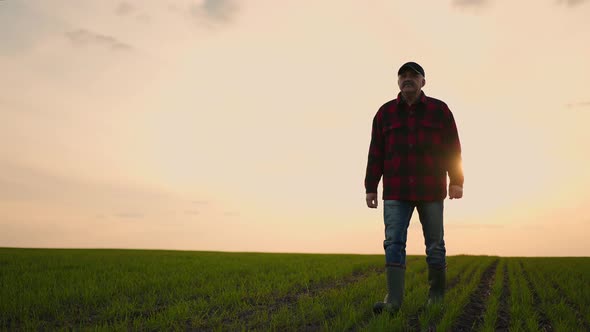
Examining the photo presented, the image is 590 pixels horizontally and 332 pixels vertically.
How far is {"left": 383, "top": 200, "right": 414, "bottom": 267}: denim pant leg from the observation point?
5.48 meters

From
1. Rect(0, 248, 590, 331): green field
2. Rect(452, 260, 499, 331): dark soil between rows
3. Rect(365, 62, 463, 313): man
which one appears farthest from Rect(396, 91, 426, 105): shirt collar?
Rect(452, 260, 499, 331): dark soil between rows

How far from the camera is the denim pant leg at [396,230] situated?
548cm

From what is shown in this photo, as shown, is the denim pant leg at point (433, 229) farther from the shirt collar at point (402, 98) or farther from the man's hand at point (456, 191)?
the shirt collar at point (402, 98)

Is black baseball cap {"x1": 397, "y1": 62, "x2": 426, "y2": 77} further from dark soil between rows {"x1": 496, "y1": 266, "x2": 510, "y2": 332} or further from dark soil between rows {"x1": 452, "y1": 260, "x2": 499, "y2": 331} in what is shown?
dark soil between rows {"x1": 496, "y1": 266, "x2": 510, "y2": 332}

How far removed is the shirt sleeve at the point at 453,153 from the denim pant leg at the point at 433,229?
352 millimetres

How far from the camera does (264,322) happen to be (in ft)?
16.7

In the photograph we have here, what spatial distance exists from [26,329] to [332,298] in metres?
3.59

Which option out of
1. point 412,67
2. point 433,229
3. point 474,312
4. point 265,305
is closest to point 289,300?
point 265,305

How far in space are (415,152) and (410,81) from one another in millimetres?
809

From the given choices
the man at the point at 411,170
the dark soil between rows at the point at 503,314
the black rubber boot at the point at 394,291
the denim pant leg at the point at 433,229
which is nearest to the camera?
the dark soil between rows at the point at 503,314

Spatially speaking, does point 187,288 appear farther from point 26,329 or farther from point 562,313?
point 562,313

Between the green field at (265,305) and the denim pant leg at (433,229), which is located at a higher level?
the denim pant leg at (433,229)

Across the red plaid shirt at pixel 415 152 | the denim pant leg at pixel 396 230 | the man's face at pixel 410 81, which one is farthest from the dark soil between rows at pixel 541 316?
the man's face at pixel 410 81

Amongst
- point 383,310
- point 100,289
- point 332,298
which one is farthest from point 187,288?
point 383,310
